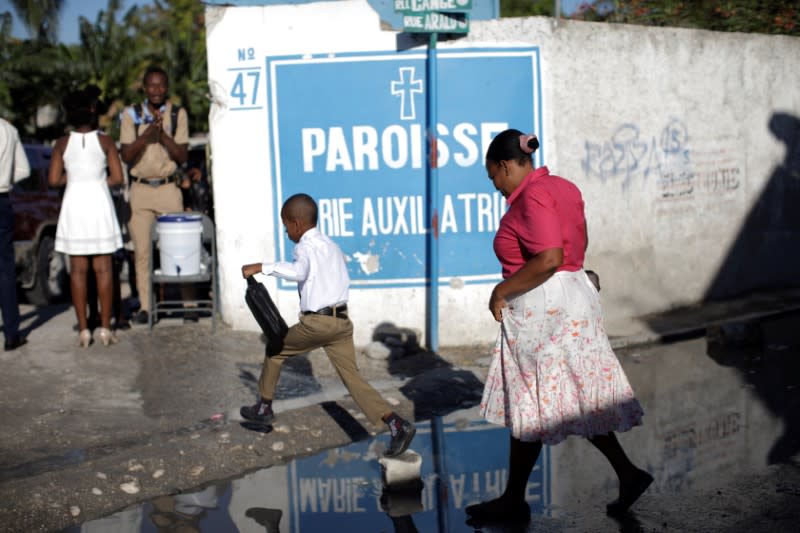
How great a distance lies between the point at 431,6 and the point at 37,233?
17.9 ft

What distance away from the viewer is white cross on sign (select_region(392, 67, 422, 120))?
27.3ft

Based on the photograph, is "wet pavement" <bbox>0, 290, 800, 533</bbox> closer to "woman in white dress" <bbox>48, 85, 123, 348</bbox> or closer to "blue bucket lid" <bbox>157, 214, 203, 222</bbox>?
"woman in white dress" <bbox>48, 85, 123, 348</bbox>

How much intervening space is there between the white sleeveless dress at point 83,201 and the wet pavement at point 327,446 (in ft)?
2.87

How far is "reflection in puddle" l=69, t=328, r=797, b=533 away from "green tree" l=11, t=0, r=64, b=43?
1765 centimetres

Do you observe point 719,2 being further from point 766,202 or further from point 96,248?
point 96,248

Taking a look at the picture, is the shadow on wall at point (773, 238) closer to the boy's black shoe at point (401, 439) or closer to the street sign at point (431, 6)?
the street sign at point (431, 6)

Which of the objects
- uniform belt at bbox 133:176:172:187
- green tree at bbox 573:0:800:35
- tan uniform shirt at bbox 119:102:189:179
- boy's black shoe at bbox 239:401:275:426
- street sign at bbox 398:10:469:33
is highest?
green tree at bbox 573:0:800:35

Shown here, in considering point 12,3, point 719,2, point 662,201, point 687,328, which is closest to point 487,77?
point 662,201

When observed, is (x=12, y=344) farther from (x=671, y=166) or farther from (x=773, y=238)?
(x=773, y=238)

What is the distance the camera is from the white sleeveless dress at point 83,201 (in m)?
7.60

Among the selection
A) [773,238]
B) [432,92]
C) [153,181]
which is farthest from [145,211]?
[773,238]

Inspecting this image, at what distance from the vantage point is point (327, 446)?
6051mm

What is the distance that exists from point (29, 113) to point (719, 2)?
1490 centimetres

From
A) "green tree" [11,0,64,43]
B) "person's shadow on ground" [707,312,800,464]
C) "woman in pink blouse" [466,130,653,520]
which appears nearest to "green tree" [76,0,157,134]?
"green tree" [11,0,64,43]
